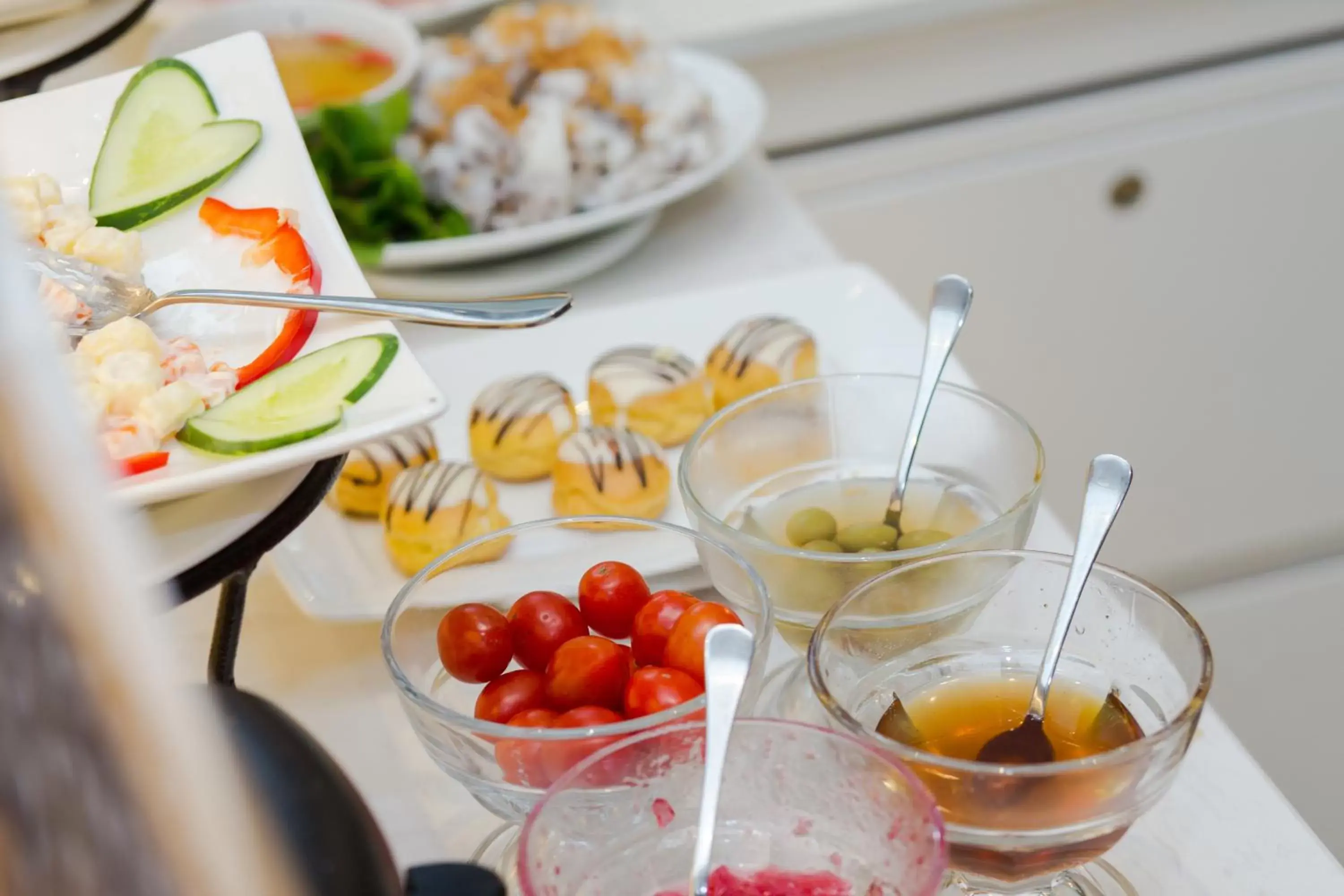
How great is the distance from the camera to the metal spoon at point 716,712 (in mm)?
367

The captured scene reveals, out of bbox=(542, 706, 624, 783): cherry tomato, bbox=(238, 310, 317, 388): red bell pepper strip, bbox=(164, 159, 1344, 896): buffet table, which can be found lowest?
bbox=(164, 159, 1344, 896): buffet table

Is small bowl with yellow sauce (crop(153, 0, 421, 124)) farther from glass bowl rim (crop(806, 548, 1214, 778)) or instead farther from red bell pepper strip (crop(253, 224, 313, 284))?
glass bowl rim (crop(806, 548, 1214, 778))

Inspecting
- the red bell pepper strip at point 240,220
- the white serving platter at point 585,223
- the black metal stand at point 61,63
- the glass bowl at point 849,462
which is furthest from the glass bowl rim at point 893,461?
the black metal stand at point 61,63

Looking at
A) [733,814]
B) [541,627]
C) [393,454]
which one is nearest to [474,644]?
[541,627]

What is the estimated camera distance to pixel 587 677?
46 centimetres

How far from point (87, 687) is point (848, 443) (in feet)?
1.74

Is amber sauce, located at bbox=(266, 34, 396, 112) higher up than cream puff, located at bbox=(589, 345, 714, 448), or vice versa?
amber sauce, located at bbox=(266, 34, 396, 112)

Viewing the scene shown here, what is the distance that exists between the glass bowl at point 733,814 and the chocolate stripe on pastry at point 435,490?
0.27m

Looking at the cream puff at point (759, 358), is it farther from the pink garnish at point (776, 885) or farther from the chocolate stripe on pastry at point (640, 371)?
the pink garnish at point (776, 885)

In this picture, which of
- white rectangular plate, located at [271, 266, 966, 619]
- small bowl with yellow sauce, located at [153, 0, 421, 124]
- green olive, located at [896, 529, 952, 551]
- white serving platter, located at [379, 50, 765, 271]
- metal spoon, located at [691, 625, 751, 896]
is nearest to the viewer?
metal spoon, located at [691, 625, 751, 896]

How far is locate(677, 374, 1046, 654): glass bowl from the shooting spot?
1.80 feet

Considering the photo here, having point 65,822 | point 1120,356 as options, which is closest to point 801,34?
point 1120,356

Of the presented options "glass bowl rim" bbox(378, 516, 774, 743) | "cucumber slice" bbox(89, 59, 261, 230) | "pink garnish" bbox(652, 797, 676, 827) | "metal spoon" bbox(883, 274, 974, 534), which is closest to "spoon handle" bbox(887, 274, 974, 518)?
"metal spoon" bbox(883, 274, 974, 534)

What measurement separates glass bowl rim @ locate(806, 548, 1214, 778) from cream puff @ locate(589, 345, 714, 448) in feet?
0.95
